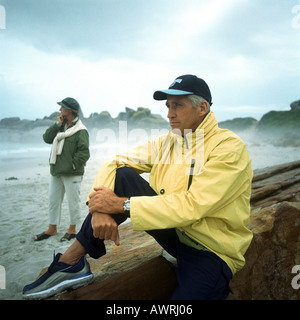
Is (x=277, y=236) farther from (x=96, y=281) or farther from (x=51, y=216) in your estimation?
(x=51, y=216)

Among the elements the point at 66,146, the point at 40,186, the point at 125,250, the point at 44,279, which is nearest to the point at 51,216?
the point at 66,146

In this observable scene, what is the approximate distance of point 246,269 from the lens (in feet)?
7.60

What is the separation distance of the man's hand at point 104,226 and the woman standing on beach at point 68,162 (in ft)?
9.02

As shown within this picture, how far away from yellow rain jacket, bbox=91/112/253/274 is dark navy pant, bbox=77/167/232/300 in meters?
0.08

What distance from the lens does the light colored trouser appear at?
4.55 meters

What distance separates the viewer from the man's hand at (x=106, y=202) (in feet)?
6.20

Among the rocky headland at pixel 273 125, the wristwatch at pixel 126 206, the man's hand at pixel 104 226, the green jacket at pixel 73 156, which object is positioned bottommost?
the man's hand at pixel 104 226

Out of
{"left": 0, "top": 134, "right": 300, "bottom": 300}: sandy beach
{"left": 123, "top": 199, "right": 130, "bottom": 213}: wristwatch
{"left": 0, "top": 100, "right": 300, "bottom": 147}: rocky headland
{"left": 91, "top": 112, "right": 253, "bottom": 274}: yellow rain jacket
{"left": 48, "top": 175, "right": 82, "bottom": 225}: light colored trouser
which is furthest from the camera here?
{"left": 0, "top": 100, "right": 300, "bottom": 147}: rocky headland

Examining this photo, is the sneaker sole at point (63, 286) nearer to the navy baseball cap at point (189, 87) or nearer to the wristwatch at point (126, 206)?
the wristwatch at point (126, 206)

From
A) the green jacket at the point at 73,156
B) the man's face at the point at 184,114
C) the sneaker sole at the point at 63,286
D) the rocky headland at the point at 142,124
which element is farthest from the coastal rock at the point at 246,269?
the rocky headland at the point at 142,124

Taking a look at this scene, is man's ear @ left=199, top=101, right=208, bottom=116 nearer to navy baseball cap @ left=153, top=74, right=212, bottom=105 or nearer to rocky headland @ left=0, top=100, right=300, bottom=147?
navy baseball cap @ left=153, top=74, right=212, bottom=105

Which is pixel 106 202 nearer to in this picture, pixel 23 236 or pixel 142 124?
pixel 23 236

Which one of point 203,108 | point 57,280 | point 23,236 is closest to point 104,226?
point 57,280

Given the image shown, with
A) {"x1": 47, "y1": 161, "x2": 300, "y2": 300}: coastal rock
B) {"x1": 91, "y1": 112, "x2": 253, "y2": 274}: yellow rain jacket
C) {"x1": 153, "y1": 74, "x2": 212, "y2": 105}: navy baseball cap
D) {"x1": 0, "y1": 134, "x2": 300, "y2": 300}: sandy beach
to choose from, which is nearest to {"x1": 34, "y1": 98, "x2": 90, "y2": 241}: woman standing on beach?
{"x1": 0, "y1": 134, "x2": 300, "y2": 300}: sandy beach
